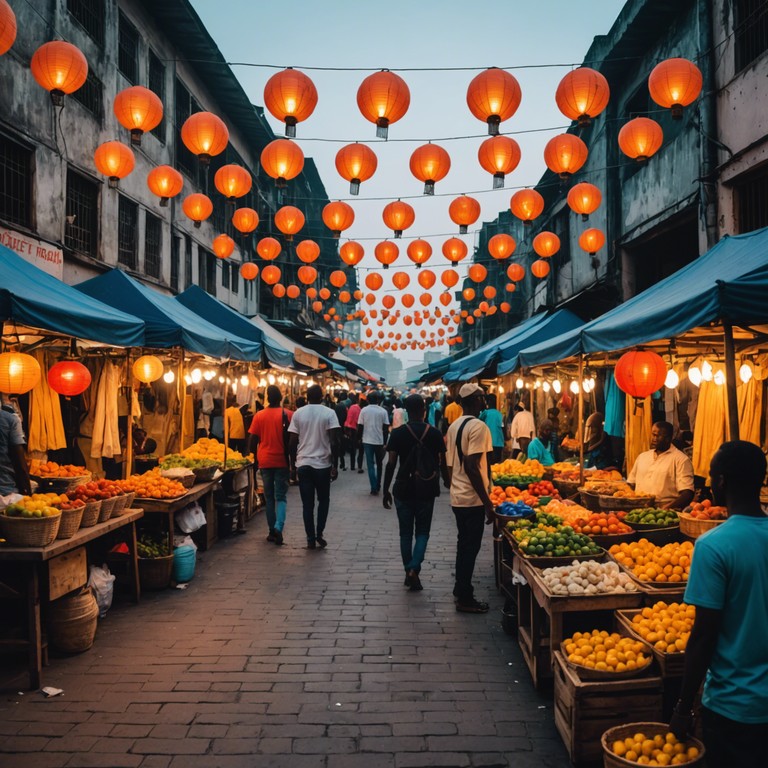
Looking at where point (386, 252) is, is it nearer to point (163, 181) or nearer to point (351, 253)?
point (351, 253)

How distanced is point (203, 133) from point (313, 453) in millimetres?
4834

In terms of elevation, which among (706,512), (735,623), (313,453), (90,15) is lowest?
(706,512)

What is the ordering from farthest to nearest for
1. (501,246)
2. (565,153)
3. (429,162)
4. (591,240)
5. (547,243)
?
(501,246) < (547,243) < (591,240) < (565,153) < (429,162)

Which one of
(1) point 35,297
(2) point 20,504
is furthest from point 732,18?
(2) point 20,504

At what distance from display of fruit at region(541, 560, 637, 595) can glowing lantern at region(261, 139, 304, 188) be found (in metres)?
6.86

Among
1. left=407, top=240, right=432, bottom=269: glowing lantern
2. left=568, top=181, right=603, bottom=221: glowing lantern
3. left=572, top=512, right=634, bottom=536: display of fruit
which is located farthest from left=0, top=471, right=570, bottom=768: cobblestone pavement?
left=407, top=240, right=432, bottom=269: glowing lantern

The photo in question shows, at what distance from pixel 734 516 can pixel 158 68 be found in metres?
21.1

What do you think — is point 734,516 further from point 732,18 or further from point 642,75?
point 642,75

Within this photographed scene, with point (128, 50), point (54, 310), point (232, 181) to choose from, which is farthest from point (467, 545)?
point (128, 50)

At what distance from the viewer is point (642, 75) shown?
15.4 m

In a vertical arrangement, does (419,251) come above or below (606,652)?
above

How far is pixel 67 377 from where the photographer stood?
27.8ft

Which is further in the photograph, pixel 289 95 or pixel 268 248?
pixel 268 248

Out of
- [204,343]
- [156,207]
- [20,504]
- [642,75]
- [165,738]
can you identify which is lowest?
[165,738]
